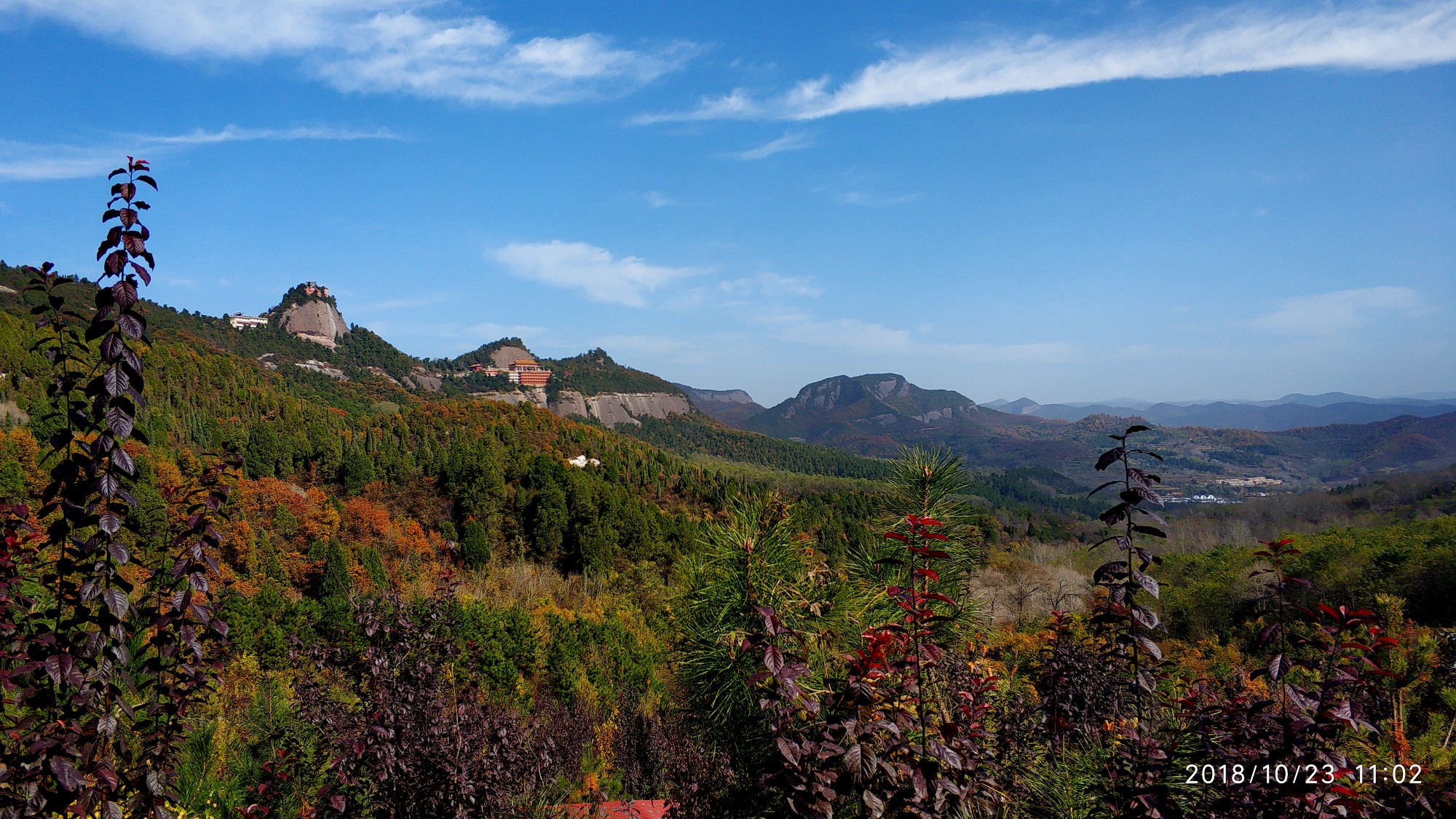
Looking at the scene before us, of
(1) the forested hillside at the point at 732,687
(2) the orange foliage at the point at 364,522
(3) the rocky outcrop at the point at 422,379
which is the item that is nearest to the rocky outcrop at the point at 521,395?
(3) the rocky outcrop at the point at 422,379

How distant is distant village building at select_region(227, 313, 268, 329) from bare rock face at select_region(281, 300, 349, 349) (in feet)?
8.98

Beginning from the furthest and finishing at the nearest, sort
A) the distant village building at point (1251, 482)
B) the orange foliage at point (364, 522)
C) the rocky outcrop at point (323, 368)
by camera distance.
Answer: the distant village building at point (1251, 482)
the rocky outcrop at point (323, 368)
the orange foliage at point (364, 522)

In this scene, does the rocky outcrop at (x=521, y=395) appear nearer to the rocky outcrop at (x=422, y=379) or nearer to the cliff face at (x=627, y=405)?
the cliff face at (x=627, y=405)

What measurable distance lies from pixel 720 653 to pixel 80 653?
8.44ft

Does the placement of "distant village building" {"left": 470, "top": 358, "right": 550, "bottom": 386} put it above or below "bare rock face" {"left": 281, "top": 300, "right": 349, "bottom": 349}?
below

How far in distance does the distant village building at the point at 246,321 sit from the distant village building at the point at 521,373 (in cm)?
3335

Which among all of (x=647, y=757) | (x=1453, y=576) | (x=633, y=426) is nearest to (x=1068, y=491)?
A: (x=633, y=426)

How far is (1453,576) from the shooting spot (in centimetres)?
1572

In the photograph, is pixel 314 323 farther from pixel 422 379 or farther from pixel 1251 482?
pixel 1251 482

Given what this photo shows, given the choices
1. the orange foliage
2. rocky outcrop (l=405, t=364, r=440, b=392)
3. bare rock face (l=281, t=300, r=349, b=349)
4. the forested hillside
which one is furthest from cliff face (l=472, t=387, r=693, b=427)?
the forested hillside

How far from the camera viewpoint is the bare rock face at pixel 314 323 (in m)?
94.7

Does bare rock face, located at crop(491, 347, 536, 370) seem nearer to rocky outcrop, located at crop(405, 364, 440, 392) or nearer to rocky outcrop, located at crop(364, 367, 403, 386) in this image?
rocky outcrop, located at crop(405, 364, 440, 392)

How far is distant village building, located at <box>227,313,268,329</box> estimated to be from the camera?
87.1m

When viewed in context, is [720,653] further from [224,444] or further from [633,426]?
[633,426]
